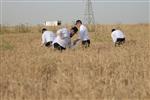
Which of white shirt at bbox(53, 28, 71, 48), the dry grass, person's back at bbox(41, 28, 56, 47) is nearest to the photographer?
the dry grass

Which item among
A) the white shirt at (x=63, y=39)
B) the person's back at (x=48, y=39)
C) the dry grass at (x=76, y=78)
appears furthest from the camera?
the person's back at (x=48, y=39)

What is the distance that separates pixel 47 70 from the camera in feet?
29.3

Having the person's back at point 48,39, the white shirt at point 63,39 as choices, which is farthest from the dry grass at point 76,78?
the person's back at point 48,39

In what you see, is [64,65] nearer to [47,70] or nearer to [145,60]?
[47,70]

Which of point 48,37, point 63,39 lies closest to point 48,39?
point 48,37

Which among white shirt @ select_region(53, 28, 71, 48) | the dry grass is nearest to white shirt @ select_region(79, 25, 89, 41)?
white shirt @ select_region(53, 28, 71, 48)

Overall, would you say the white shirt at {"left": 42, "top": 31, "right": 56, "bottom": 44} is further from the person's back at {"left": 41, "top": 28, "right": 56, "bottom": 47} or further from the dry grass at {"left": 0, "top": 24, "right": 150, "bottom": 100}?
the dry grass at {"left": 0, "top": 24, "right": 150, "bottom": 100}

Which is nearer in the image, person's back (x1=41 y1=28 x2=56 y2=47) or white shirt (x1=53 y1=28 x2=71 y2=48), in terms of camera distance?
white shirt (x1=53 y1=28 x2=71 y2=48)

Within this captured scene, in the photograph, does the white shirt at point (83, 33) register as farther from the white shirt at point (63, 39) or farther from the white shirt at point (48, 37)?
the white shirt at point (63, 39)

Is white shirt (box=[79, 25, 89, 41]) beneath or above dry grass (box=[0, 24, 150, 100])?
above

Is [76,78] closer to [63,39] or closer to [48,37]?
[63,39]

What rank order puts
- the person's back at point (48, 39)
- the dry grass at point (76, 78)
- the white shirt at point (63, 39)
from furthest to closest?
1. the person's back at point (48, 39)
2. the white shirt at point (63, 39)
3. the dry grass at point (76, 78)

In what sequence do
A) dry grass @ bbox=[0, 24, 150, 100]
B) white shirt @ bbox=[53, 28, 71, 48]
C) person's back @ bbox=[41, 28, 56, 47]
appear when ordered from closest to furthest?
dry grass @ bbox=[0, 24, 150, 100] < white shirt @ bbox=[53, 28, 71, 48] < person's back @ bbox=[41, 28, 56, 47]

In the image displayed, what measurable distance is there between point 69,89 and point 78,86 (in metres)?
0.17
